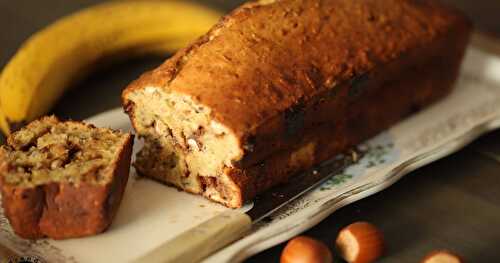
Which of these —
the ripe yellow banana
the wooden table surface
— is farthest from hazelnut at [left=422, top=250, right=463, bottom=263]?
the ripe yellow banana

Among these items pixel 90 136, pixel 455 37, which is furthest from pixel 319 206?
pixel 455 37

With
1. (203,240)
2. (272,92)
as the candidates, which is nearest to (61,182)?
(203,240)

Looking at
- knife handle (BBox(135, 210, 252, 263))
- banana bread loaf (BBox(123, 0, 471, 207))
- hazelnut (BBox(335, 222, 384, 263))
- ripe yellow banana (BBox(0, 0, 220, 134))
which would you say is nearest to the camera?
knife handle (BBox(135, 210, 252, 263))

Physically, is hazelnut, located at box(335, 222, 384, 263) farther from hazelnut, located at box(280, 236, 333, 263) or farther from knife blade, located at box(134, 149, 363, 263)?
knife blade, located at box(134, 149, 363, 263)

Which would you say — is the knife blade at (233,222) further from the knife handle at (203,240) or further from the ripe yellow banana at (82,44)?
the ripe yellow banana at (82,44)

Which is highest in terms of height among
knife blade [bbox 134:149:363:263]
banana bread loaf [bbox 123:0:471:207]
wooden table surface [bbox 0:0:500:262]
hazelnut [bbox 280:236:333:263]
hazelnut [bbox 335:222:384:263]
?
banana bread loaf [bbox 123:0:471:207]
